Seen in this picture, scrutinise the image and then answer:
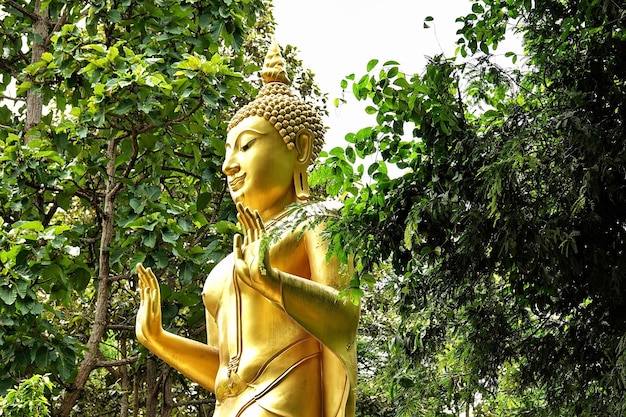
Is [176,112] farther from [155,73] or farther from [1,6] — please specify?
[1,6]

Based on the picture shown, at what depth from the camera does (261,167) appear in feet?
17.3

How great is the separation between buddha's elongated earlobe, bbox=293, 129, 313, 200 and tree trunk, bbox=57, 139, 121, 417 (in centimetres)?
221

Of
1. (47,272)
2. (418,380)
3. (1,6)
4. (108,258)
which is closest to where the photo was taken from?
(418,380)

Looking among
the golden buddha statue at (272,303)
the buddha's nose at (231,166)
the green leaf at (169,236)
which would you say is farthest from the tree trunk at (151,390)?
the buddha's nose at (231,166)

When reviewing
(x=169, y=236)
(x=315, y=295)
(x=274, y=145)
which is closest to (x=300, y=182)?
(x=274, y=145)

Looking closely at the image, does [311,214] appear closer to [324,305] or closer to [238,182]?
[324,305]

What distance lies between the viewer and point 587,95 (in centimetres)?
395

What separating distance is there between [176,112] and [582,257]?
3936mm

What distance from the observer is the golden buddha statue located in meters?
4.62

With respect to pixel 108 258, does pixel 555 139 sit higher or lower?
lower

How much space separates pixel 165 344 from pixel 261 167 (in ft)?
3.30

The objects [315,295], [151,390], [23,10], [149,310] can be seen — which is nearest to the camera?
[315,295]

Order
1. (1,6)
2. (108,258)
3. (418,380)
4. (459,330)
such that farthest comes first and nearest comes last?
(1,6) → (108,258) → (459,330) → (418,380)

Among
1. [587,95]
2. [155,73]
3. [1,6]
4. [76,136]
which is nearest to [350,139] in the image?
[587,95]
